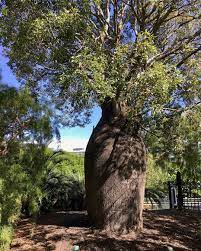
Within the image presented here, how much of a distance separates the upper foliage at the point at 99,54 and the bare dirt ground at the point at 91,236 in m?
2.46

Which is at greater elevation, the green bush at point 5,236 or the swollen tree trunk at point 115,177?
the swollen tree trunk at point 115,177

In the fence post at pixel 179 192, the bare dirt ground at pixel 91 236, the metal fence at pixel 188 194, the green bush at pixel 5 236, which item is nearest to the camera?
the green bush at pixel 5 236

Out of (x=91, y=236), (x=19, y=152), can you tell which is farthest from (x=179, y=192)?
(x=19, y=152)

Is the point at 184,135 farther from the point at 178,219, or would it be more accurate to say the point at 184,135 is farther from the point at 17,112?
the point at 17,112

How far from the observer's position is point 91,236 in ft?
28.3

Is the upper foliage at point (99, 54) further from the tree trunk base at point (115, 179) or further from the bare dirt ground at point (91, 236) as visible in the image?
the bare dirt ground at point (91, 236)

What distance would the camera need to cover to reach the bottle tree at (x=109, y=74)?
7.91 m

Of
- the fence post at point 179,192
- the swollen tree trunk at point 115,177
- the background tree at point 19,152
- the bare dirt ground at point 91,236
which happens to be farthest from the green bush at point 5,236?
the fence post at point 179,192

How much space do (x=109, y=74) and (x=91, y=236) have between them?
3213 millimetres

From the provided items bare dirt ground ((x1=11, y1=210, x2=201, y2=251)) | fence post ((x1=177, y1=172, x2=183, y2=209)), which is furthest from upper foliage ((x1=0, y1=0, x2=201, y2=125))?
fence post ((x1=177, y1=172, x2=183, y2=209))

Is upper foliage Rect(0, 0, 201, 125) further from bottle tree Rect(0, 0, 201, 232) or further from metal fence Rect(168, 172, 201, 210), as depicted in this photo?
metal fence Rect(168, 172, 201, 210)

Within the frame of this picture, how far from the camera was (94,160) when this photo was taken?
932 centimetres

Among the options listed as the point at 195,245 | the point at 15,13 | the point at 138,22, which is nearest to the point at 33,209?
the point at 195,245

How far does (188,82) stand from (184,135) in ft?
5.78
